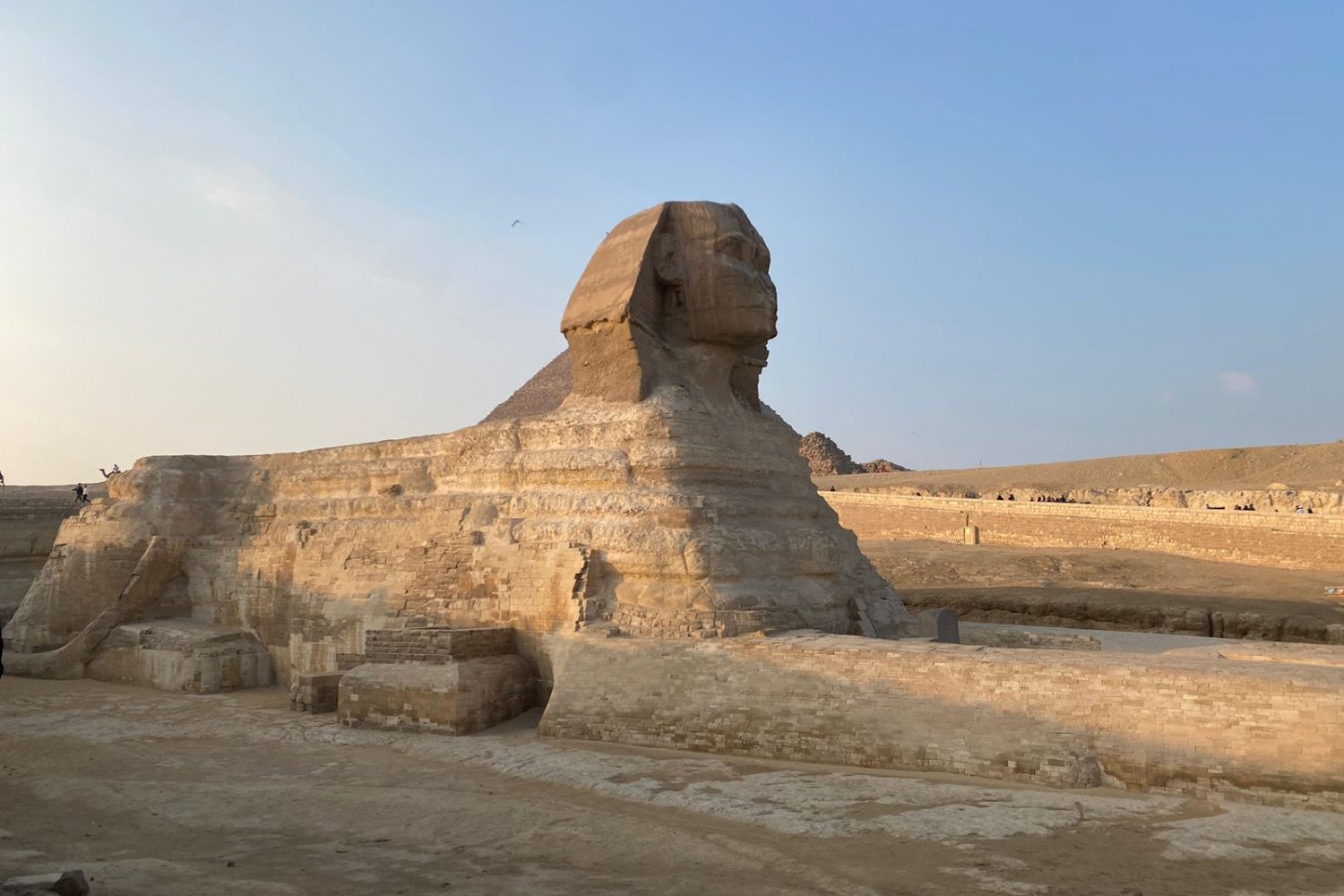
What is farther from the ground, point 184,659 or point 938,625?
point 938,625

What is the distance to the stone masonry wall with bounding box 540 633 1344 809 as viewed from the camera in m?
4.79

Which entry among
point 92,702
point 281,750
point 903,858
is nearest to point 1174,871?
point 903,858

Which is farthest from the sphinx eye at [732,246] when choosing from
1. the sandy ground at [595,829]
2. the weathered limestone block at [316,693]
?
the weathered limestone block at [316,693]

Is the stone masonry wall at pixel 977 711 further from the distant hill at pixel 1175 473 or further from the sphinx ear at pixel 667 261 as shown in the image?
the distant hill at pixel 1175 473

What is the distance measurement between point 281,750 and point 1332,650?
26.5 ft

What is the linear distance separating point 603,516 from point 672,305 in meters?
2.33

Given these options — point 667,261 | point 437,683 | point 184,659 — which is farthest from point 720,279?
point 184,659

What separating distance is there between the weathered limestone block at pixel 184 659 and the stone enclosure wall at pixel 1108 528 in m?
18.5

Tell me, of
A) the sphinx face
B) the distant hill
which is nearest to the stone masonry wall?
the sphinx face

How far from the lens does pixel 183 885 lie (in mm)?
4137

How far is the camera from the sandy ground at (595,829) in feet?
13.3

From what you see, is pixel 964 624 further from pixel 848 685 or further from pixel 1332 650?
pixel 848 685

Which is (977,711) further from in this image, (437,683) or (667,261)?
(667,261)

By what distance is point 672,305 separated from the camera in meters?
8.70
